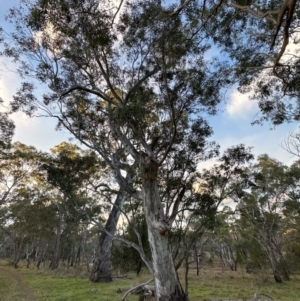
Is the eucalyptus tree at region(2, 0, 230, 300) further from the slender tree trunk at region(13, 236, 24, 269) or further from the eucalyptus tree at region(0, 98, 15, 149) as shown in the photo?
the slender tree trunk at region(13, 236, 24, 269)

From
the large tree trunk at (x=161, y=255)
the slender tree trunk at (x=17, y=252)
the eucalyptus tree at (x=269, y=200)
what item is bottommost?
the large tree trunk at (x=161, y=255)

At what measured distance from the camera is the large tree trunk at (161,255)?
6.13m

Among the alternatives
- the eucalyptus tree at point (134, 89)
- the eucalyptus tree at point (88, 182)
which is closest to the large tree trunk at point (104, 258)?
the eucalyptus tree at point (88, 182)

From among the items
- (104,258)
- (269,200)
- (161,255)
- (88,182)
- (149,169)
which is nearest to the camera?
(161,255)

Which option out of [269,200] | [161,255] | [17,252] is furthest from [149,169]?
[17,252]

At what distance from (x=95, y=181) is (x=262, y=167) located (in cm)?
1121

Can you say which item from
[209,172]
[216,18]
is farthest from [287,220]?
[216,18]

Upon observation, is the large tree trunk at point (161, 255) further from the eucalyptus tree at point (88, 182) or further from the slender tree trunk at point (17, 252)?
the slender tree trunk at point (17, 252)

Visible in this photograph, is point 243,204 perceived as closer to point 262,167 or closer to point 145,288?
point 262,167

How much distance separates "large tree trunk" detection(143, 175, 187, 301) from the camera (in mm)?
6129

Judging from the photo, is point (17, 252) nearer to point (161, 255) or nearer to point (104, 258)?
point (104, 258)

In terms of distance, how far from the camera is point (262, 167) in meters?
17.6

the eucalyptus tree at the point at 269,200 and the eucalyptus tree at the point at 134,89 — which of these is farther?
the eucalyptus tree at the point at 269,200

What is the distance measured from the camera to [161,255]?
632cm
